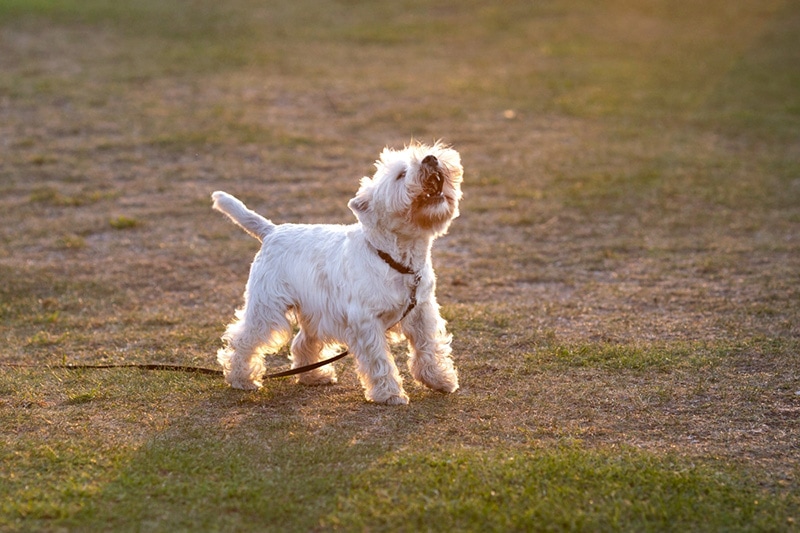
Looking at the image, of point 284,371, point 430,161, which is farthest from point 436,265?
point 430,161

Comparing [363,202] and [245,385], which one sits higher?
[363,202]

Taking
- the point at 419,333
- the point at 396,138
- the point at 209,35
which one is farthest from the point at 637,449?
the point at 209,35

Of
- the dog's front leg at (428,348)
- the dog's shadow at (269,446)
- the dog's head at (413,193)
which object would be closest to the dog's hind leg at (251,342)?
the dog's shadow at (269,446)

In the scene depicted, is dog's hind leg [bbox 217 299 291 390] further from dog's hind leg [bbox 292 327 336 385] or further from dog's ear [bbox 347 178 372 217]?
dog's ear [bbox 347 178 372 217]

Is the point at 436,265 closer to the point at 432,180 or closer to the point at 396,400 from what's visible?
the point at 396,400

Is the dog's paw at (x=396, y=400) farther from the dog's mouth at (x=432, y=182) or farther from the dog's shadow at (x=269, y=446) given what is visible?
the dog's mouth at (x=432, y=182)

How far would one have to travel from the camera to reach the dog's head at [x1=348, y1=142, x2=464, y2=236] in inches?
215

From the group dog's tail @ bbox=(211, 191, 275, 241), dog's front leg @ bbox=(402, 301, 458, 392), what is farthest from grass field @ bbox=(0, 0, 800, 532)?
dog's tail @ bbox=(211, 191, 275, 241)

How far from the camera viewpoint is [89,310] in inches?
329

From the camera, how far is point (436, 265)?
952cm

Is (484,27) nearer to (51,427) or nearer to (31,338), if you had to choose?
(31,338)

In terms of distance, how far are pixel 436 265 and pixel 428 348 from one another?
3585mm

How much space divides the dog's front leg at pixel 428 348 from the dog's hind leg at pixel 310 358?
671 mm

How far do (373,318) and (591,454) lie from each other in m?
A: 1.54
